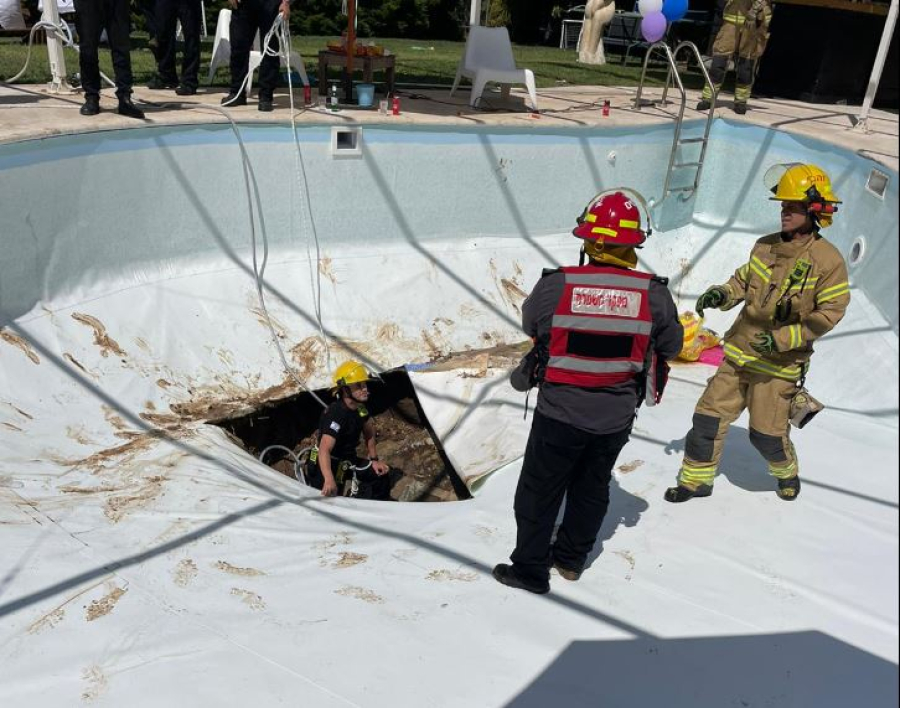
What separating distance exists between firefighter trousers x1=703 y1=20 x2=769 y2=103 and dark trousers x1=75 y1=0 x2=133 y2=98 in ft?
20.3

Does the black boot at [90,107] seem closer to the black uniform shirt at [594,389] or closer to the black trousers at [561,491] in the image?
the black uniform shirt at [594,389]

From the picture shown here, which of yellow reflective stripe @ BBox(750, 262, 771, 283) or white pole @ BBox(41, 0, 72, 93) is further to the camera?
white pole @ BBox(41, 0, 72, 93)

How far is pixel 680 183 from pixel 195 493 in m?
6.49

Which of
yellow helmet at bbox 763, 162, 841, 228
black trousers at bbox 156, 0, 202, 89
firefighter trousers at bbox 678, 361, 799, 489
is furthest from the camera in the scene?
black trousers at bbox 156, 0, 202, 89

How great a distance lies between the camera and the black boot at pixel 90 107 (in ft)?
19.7

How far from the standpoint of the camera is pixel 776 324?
12.3 feet

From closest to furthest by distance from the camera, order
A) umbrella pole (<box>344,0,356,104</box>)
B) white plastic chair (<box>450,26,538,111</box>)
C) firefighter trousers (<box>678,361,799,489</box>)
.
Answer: firefighter trousers (<box>678,361,799,489</box>) < umbrella pole (<box>344,0,356,104</box>) < white plastic chair (<box>450,26,538,111</box>)

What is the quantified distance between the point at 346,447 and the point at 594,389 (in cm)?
276

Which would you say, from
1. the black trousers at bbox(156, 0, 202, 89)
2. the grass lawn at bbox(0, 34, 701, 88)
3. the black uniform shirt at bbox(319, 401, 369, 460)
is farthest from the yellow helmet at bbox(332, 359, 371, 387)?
the grass lawn at bbox(0, 34, 701, 88)

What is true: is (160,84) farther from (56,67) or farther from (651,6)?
(651,6)

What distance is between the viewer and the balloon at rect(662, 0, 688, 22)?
9.05 m

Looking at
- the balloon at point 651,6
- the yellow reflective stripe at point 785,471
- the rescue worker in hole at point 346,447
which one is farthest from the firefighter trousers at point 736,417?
the balloon at point 651,6

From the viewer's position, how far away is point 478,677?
9.52 ft

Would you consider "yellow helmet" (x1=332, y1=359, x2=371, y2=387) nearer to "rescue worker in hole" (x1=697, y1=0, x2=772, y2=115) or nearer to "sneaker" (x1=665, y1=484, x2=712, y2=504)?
"sneaker" (x1=665, y1=484, x2=712, y2=504)
